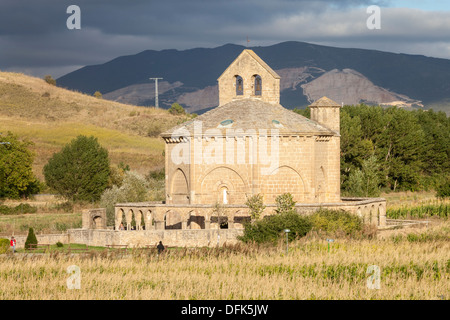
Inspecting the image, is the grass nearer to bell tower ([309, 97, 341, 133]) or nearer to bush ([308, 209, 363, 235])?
bell tower ([309, 97, 341, 133])

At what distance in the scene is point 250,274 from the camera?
26.3 metres

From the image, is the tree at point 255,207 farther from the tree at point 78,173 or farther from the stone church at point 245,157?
the tree at point 78,173

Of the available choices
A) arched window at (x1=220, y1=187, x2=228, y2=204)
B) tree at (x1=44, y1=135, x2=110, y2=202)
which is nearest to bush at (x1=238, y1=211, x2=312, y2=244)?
arched window at (x1=220, y1=187, x2=228, y2=204)

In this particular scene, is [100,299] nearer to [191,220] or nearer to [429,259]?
[429,259]

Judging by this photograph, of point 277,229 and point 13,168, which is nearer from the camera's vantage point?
point 277,229

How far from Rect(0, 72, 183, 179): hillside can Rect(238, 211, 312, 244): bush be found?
169ft

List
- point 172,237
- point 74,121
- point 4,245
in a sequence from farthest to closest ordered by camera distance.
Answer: point 74,121
point 172,237
point 4,245

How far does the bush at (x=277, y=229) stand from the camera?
3828cm

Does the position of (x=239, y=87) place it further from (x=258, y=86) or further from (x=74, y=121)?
(x=74, y=121)

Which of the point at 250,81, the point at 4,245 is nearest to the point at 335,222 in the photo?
the point at 250,81

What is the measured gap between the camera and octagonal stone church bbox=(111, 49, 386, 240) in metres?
47.6

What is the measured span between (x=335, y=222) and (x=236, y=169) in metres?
9.85

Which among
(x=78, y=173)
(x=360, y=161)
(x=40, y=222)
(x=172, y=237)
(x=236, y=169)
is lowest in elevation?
(x=40, y=222)

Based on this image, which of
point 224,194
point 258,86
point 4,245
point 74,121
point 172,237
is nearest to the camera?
point 4,245
